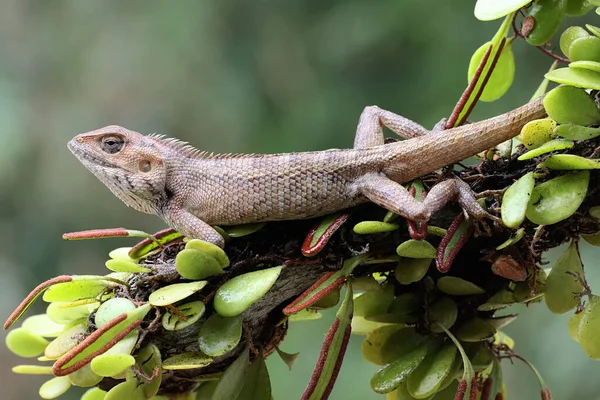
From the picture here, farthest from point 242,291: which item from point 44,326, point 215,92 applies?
point 215,92

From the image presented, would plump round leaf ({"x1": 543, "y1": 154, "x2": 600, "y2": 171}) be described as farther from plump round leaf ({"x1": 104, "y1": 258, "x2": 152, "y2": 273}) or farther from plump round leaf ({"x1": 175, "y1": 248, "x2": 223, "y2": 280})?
plump round leaf ({"x1": 104, "y1": 258, "x2": 152, "y2": 273})

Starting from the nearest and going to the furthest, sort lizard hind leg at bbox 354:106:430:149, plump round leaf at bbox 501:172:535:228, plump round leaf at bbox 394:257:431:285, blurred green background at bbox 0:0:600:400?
plump round leaf at bbox 501:172:535:228
plump round leaf at bbox 394:257:431:285
lizard hind leg at bbox 354:106:430:149
blurred green background at bbox 0:0:600:400

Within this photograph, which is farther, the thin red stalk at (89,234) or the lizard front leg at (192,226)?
the lizard front leg at (192,226)

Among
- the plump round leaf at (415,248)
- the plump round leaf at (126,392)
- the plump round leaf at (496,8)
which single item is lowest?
the plump round leaf at (126,392)

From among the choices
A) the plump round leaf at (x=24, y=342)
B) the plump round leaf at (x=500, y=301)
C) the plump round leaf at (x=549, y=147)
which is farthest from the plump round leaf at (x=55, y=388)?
the plump round leaf at (x=549, y=147)

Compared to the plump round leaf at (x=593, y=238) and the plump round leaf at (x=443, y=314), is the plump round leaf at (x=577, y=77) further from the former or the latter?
the plump round leaf at (x=443, y=314)

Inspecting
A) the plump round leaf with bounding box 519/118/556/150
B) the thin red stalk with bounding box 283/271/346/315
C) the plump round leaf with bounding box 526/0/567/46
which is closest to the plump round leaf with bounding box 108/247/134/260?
the thin red stalk with bounding box 283/271/346/315
